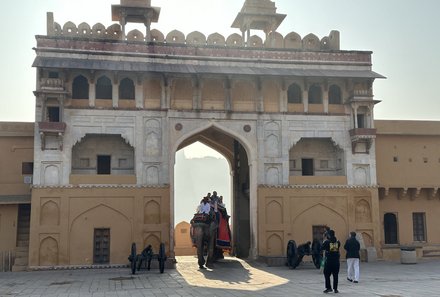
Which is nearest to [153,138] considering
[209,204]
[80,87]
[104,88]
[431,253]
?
[104,88]

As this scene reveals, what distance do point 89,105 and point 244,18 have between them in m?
7.13

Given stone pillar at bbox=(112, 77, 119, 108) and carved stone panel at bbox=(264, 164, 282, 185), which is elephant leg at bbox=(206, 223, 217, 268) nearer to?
carved stone panel at bbox=(264, 164, 282, 185)

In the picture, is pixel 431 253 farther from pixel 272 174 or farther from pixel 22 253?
pixel 22 253

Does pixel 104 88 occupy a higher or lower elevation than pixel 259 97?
higher

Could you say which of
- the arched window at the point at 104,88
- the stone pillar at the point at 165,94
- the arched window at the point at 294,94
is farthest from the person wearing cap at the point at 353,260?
the arched window at the point at 104,88

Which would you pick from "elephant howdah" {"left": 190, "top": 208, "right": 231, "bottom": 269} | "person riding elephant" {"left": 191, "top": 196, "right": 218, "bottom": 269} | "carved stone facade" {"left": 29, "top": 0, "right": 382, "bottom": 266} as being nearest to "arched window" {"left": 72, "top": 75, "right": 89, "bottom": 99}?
"carved stone facade" {"left": 29, "top": 0, "right": 382, "bottom": 266}

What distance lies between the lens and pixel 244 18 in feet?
67.5

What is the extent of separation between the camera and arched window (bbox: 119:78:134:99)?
722 inches

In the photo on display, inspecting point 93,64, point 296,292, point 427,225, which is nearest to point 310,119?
point 427,225

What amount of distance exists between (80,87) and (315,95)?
339 inches

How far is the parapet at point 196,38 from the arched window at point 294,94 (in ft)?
4.80

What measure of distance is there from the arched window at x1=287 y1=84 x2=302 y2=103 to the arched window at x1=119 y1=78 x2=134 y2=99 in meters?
→ 5.77

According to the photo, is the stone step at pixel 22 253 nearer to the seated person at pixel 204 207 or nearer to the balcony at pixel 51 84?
the balcony at pixel 51 84

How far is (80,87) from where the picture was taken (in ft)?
59.1
